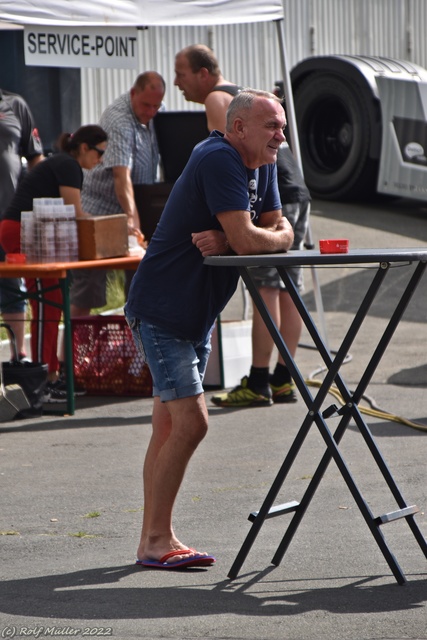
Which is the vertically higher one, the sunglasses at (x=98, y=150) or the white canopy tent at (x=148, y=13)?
the white canopy tent at (x=148, y=13)

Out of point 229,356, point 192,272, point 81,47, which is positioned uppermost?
point 81,47

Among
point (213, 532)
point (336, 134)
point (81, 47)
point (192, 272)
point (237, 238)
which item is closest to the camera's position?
point (237, 238)

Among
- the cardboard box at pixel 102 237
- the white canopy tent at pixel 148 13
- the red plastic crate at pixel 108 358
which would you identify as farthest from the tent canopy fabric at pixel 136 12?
the red plastic crate at pixel 108 358

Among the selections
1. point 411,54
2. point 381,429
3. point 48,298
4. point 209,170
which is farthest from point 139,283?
point 411,54

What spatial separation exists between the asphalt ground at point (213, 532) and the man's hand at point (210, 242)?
117 cm

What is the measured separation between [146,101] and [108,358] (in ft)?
5.94

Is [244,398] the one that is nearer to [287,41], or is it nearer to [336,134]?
[336,134]

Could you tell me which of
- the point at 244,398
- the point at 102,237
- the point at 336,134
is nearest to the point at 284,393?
the point at 244,398

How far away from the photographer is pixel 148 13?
324 inches

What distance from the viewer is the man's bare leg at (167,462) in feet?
14.1

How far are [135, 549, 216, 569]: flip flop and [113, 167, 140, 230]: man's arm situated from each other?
4.08 m

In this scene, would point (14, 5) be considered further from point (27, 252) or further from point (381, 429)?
point (381, 429)

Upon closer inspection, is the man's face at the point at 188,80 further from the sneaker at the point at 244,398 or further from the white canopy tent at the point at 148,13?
the sneaker at the point at 244,398

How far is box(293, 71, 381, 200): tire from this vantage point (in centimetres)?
1354
